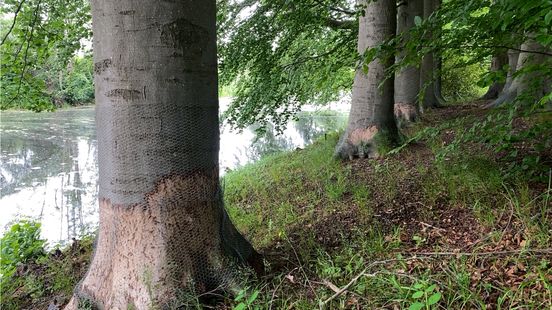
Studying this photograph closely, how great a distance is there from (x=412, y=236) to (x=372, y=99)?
253 cm

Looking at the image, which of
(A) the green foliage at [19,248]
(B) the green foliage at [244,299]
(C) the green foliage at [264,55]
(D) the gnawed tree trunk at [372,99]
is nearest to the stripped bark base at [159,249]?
(B) the green foliage at [244,299]

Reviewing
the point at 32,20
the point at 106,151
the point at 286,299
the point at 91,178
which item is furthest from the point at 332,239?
the point at 91,178

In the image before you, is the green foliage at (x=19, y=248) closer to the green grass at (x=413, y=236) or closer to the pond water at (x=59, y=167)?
the pond water at (x=59, y=167)

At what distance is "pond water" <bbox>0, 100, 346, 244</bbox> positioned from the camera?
5.96 m

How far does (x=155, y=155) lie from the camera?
1782 millimetres

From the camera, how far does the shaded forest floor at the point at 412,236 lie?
1688 mm

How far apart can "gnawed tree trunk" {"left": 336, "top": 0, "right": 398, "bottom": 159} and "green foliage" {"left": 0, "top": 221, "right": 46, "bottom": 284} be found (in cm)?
342

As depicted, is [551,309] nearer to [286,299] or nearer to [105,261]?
[286,299]

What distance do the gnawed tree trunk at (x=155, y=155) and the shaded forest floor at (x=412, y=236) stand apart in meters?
0.35

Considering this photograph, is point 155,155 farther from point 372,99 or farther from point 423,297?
point 372,99

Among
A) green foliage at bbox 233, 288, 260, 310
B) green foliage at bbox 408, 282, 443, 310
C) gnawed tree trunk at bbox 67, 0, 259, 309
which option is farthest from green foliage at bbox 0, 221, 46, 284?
green foliage at bbox 408, 282, 443, 310

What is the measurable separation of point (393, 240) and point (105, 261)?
1672 mm

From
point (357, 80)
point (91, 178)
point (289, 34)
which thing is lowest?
point (91, 178)

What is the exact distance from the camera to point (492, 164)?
10.2 feet
